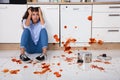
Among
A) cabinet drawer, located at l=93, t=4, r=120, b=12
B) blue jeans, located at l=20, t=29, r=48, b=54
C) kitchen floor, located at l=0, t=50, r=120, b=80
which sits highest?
cabinet drawer, located at l=93, t=4, r=120, b=12

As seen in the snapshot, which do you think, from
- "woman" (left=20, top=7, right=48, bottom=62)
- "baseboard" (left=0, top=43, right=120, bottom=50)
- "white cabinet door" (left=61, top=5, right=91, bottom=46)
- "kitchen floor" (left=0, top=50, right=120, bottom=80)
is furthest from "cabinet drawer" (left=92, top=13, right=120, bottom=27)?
"woman" (left=20, top=7, right=48, bottom=62)

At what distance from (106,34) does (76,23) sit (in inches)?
20.9

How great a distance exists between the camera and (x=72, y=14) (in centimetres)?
324

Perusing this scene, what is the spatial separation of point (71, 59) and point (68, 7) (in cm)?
87

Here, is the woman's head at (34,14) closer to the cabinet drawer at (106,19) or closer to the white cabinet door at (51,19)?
the white cabinet door at (51,19)

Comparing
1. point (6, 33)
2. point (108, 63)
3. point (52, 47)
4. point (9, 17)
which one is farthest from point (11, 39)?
point (108, 63)

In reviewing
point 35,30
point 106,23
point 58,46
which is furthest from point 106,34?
point 35,30

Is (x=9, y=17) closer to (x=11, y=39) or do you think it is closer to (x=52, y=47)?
(x=11, y=39)

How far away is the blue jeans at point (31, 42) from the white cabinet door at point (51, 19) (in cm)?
31

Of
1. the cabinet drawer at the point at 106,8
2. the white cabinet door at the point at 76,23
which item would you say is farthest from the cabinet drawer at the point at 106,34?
the cabinet drawer at the point at 106,8

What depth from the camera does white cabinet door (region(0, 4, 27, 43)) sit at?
10.6 feet

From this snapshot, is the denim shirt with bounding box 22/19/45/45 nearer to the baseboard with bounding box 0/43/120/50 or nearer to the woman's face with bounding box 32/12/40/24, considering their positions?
the woman's face with bounding box 32/12/40/24

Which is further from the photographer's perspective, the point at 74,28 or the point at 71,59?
the point at 74,28

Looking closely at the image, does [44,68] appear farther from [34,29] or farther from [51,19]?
[51,19]
